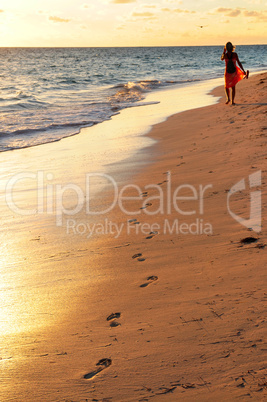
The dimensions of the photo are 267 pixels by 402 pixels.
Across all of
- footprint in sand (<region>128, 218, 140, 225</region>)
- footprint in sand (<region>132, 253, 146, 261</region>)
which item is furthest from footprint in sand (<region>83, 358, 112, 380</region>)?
footprint in sand (<region>128, 218, 140, 225</region>)

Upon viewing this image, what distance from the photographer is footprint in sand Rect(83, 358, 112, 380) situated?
2.01 m

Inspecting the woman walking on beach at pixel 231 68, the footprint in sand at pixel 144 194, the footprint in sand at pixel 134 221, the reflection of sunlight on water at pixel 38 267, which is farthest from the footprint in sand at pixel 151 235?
the woman walking on beach at pixel 231 68

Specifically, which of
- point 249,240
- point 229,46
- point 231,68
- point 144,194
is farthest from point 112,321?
point 231,68

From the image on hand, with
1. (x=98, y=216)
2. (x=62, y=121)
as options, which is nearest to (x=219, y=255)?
(x=98, y=216)

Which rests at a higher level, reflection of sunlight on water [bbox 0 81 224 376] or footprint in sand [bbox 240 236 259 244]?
footprint in sand [bbox 240 236 259 244]

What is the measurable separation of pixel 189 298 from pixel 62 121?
34.8ft

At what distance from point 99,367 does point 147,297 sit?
2.29 ft

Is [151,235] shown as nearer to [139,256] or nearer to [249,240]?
[139,256]

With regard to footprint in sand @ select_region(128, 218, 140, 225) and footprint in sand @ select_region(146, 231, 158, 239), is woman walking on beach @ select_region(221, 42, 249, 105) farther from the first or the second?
footprint in sand @ select_region(146, 231, 158, 239)

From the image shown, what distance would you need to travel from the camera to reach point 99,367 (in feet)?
6.77

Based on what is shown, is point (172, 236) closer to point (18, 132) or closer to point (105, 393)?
point (105, 393)

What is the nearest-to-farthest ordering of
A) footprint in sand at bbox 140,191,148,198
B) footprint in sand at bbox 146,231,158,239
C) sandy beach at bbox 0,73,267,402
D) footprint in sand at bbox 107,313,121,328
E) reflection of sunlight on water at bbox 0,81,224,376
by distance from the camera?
sandy beach at bbox 0,73,267,402
footprint in sand at bbox 107,313,121,328
reflection of sunlight on water at bbox 0,81,224,376
footprint in sand at bbox 146,231,158,239
footprint in sand at bbox 140,191,148,198

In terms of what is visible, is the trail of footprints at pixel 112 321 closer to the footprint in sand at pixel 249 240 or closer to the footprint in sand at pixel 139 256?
the footprint in sand at pixel 139 256

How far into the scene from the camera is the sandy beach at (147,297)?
194 cm
